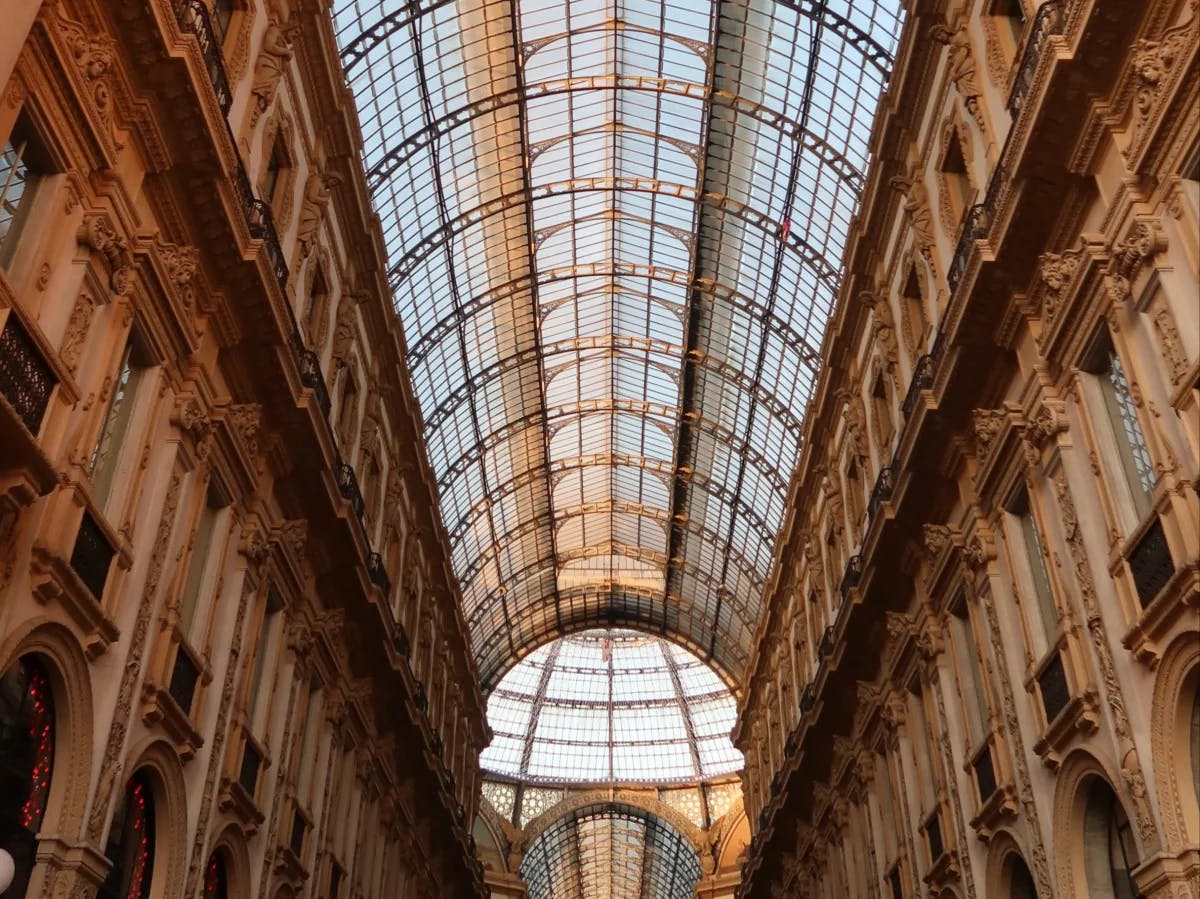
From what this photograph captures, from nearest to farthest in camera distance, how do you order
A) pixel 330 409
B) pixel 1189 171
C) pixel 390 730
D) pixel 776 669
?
pixel 1189 171 → pixel 330 409 → pixel 390 730 → pixel 776 669

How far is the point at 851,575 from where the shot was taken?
1032 inches

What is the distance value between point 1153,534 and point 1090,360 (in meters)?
2.88

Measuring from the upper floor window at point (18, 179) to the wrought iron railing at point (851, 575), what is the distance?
17283 millimetres

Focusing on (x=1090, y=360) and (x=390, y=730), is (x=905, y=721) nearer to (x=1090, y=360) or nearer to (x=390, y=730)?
(x=1090, y=360)

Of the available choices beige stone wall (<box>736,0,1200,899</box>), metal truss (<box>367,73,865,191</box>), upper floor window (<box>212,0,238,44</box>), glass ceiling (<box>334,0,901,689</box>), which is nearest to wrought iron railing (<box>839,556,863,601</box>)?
beige stone wall (<box>736,0,1200,899</box>)

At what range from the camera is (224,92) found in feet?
56.2

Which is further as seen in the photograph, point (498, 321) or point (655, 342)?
point (655, 342)

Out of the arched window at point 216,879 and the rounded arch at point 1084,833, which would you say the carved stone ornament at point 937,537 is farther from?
the arched window at point 216,879

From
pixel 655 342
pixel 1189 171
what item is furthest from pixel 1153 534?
pixel 655 342

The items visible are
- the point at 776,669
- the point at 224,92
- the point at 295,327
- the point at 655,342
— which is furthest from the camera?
the point at 655,342

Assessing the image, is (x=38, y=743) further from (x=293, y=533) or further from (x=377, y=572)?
(x=377, y=572)

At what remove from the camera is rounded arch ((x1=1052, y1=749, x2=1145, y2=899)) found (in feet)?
49.6

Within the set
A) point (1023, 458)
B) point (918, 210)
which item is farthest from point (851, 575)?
point (1023, 458)

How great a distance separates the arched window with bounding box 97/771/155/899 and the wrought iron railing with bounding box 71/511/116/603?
2.95 metres
